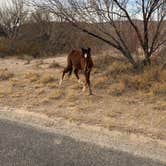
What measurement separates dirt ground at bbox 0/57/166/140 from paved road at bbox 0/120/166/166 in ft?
4.26

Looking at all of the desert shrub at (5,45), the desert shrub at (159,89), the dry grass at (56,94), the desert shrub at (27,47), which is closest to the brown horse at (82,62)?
the dry grass at (56,94)

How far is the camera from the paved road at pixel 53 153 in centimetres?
584

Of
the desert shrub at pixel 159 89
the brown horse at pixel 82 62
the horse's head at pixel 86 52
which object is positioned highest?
the horse's head at pixel 86 52

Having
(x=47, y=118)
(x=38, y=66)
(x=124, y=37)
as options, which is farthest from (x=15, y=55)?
(x=47, y=118)

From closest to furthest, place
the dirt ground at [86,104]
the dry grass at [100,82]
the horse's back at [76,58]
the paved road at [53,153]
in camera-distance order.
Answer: the paved road at [53,153], the dirt ground at [86,104], the horse's back at [76,58], the dry grass at [100,82]

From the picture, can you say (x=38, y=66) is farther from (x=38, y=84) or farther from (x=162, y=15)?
(x=162, y=15)

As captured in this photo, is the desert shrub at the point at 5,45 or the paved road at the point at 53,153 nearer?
the paved road at the point at 53,153

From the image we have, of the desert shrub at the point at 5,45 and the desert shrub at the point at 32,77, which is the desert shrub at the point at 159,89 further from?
the desert shrub at the point at 5,45

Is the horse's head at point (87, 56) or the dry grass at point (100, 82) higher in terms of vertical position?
the horse's head at point (87, 56)

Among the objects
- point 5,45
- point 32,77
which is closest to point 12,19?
point 5,45

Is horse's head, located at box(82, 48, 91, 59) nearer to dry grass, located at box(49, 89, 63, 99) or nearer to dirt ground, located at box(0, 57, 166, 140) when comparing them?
dirt ground, located at box(0, 57, 166, 140)

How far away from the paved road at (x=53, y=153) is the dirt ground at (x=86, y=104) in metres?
1.30

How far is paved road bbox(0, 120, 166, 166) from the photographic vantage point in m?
5.84

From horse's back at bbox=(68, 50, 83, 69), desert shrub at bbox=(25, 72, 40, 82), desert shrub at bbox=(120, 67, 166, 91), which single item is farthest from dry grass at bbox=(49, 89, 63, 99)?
desert shrub at bbox=(25, 72, 40, 82)
